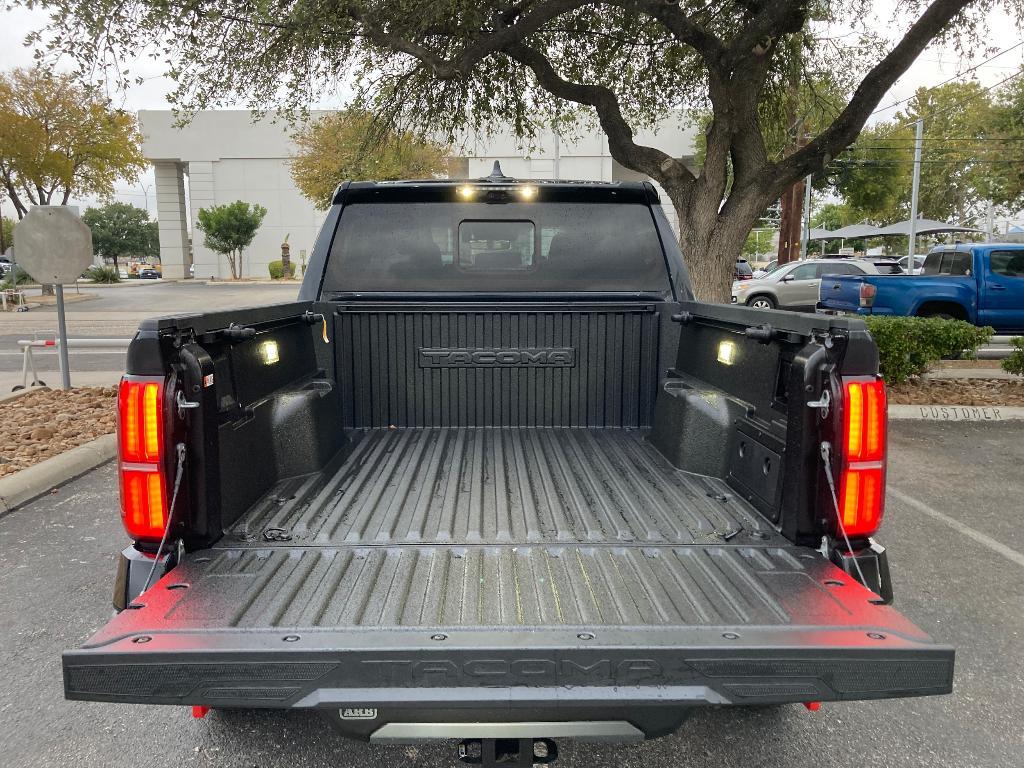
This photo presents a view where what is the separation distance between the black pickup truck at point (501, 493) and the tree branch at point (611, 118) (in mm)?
7052

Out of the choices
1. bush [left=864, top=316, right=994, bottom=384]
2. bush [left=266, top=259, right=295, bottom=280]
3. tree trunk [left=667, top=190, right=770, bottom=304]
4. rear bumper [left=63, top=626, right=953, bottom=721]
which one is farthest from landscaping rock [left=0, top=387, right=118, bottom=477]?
bush [left=266, top=259, right=295, bottom=280]

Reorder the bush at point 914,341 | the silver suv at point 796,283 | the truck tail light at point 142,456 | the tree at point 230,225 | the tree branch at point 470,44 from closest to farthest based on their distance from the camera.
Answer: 1. the truck tail light at point 142,456
2. the tree branch at point 470,44
3. the bush at point 914,341
4. the silver suv at point 796,283
5. the tree at point 230,225

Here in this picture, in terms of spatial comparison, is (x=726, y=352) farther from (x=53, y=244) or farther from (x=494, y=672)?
(x=53, y=244)

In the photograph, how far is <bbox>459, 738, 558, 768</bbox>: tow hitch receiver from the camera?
1893 mm

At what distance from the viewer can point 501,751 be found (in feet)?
6.35

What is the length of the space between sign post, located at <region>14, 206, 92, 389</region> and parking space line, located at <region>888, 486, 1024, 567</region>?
890 centimetres

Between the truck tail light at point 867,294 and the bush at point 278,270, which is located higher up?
the bush at point 278,270

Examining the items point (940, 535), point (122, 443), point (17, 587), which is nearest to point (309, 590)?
point (122, 443)

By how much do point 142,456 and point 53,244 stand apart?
793 centimetres

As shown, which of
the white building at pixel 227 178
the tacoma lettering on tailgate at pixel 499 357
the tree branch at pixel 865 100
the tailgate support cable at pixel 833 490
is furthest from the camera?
the white building at pixel 227 178

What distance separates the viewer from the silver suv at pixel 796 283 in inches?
799

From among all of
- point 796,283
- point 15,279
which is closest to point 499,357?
point 796,283

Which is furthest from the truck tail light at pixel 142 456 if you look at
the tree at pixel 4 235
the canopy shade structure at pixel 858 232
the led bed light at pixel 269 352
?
the canopy shade structure at pixel 858 232

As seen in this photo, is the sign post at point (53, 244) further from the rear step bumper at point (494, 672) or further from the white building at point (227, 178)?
the white building at point (227, 178)
